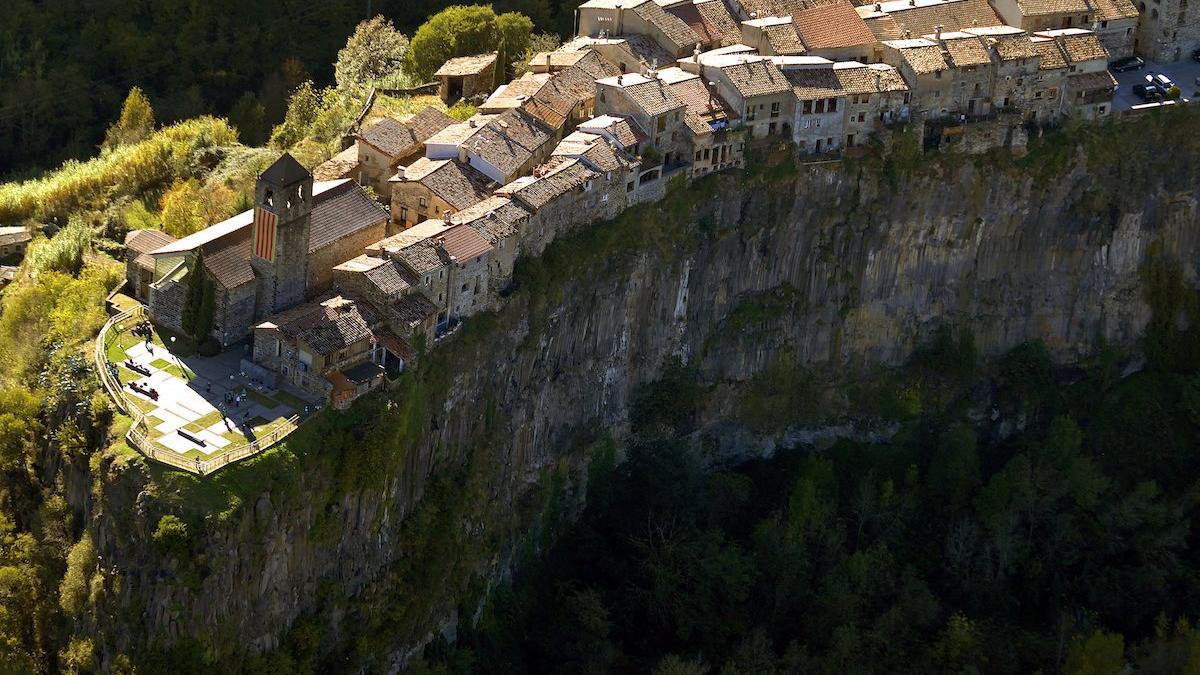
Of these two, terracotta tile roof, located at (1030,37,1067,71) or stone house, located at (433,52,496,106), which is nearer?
terracotta tile roof, located at (1030,37,1067,71)

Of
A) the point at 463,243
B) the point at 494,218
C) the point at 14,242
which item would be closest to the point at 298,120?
the point at 14,242

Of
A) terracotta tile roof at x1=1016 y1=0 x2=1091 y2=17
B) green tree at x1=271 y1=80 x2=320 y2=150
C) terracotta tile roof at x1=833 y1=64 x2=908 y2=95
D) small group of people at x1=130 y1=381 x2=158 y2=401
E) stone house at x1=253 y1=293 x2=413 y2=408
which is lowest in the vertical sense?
green tree at x1=271 y1=80 x2=320 y2=150

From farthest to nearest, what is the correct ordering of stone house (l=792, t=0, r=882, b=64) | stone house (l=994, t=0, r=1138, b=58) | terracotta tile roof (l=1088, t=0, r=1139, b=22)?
terracotta tile roof (l=1088, t=0, r=1139, b=22)
stone house (l=994, t=0, r=1138, b=58)
stone house (l=792, t=0, r=882, b=64)

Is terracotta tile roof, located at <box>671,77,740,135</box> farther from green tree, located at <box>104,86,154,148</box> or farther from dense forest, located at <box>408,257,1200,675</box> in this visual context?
green tree, located at <box>104,86,154,148</box>

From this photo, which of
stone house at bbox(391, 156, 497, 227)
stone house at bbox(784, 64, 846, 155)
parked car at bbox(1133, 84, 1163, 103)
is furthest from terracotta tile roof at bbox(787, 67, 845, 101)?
parked car at bbox(1133, 84, 1163, 103)

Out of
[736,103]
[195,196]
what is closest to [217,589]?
[195,196]

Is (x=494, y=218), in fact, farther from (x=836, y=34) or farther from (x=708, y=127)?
(x=836, y=34)

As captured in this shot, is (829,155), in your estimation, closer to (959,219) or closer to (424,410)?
(959,219)

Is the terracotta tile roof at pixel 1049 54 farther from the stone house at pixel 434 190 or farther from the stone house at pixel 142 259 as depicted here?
the stone house at pixel 142 259
